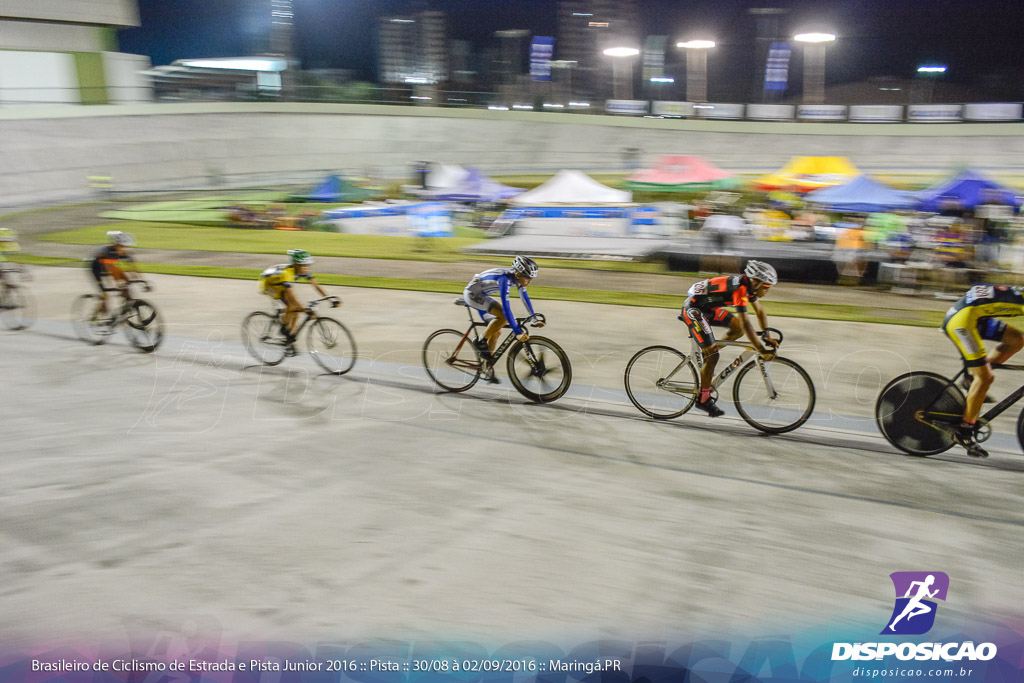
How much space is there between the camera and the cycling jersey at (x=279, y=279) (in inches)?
309

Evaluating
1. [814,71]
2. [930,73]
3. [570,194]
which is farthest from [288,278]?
[930,73]

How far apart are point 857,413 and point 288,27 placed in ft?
162

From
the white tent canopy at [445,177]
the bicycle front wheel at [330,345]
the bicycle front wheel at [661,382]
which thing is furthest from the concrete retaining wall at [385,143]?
the bicycle front wheel at [661,382]

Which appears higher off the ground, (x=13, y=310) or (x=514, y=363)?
(x=13, y=310)

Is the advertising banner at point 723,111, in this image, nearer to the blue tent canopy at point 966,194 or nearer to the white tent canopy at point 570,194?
the white tent canopy at point 570,194

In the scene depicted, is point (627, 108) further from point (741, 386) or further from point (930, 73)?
point (741, 386)

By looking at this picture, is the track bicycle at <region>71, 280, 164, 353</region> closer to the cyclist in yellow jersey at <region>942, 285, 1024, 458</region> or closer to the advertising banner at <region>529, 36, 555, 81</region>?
the cyclist in yellow jersey at <region>942, 285, 1024, 458</region>

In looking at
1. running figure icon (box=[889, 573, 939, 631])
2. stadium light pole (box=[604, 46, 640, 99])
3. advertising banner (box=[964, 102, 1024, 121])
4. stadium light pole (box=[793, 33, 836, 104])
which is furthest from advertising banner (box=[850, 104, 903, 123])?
running figure icon (box=[889, 573, 939, 631])

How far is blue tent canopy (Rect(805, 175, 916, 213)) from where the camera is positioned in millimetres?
20453

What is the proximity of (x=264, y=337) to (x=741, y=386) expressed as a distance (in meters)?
5.51

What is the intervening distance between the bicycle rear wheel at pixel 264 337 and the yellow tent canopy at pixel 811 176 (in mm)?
21766

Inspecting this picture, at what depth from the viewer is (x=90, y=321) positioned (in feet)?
31.3

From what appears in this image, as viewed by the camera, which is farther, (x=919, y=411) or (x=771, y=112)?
(x=771, y=112)

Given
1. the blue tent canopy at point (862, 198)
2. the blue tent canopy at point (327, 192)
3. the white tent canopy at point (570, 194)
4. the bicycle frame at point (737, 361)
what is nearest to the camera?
the bicycle frame at point (737, 361)
